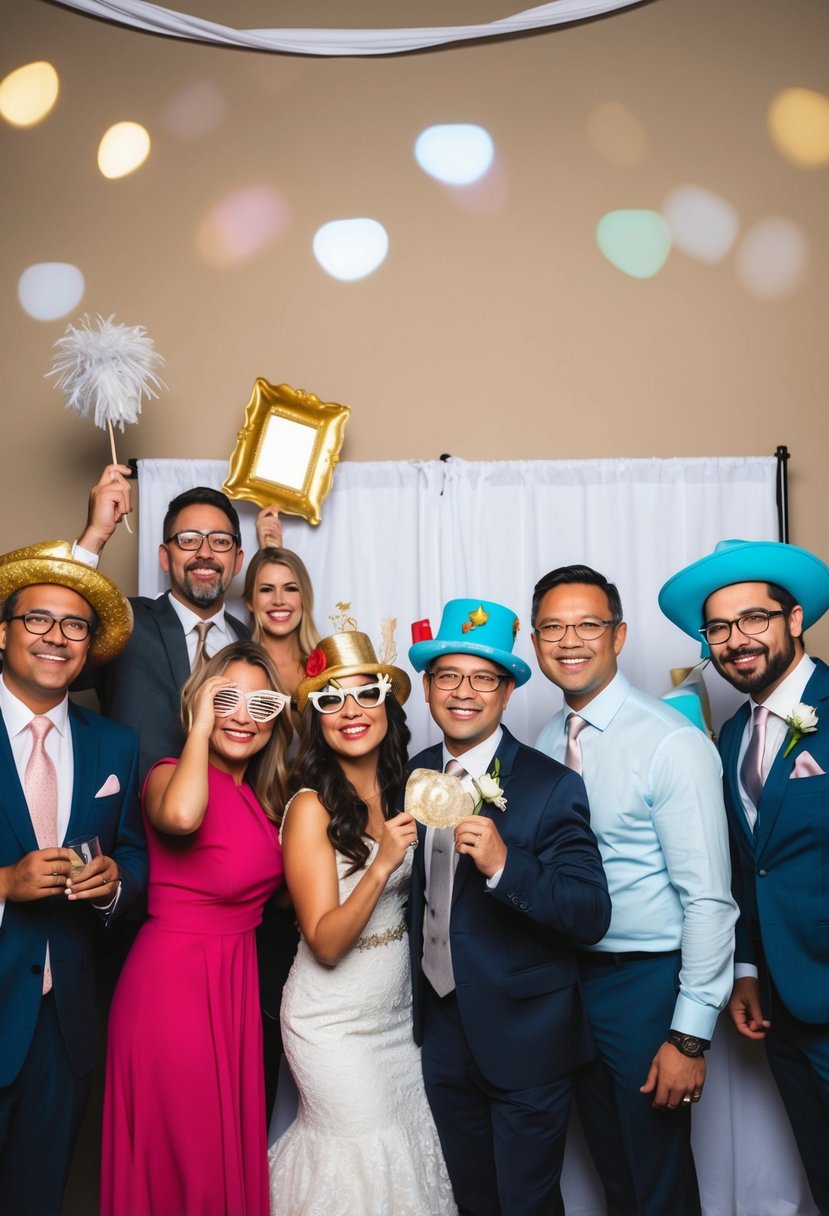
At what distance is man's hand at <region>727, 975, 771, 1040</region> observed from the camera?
Answer: 2777 mm

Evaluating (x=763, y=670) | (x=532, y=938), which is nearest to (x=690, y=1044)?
(x=532, y=938)

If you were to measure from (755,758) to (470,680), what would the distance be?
2.74 ft

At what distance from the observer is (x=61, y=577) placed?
→ 2732 mm

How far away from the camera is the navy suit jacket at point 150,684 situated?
3.26 meters

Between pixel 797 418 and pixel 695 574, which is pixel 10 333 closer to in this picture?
pixel 695 574

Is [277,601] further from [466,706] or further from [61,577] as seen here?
[466,706]

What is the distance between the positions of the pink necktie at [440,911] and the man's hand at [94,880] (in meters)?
0.78

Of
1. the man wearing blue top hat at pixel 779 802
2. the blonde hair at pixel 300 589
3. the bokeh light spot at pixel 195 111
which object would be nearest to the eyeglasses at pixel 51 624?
the blonde hair at pixel 300 589

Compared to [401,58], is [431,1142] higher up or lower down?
lower down

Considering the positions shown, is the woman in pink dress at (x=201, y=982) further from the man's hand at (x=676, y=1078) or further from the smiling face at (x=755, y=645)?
the smiling face at (x=755, y=645)

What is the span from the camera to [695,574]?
2.86m

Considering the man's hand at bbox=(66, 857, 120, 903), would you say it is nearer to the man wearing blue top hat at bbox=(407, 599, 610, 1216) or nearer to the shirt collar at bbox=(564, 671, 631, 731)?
the man wearing blue top hat at bbox=(407, 599, 610, 1216)

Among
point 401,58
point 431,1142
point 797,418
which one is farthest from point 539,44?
point 431,1142

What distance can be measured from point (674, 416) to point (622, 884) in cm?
231
